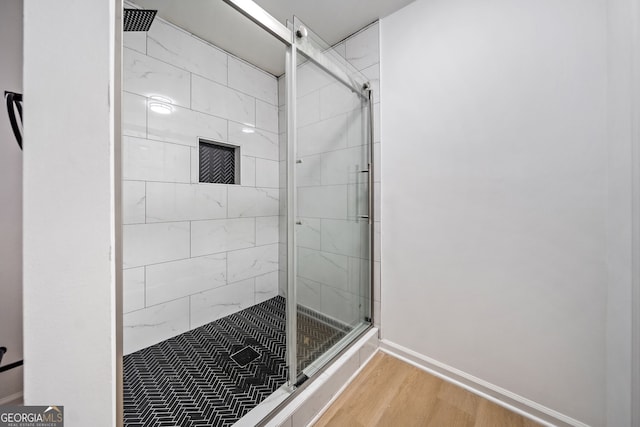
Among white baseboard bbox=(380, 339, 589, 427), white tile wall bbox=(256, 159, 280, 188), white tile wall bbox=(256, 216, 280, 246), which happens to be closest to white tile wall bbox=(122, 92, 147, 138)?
white tile wall bbox=(256, 159, 280, 188)

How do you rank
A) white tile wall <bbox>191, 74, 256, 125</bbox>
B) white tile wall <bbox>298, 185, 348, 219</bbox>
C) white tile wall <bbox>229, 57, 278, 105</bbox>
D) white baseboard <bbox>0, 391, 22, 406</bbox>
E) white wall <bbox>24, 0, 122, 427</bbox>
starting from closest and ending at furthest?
white wall <bbox>24, 0, 122, 427</bbox>, white baseboard <bbox>0, 391, 22, 406</bbox>, white tile wall <bbox>298, 185, 348, 219</bbox>, white tile wall <bbox>191, 74, 256, 125</bbox>, white tile wall <bbox>229, 57, 278, 105</bbox>

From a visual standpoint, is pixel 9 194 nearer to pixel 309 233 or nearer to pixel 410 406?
pixel 309 233

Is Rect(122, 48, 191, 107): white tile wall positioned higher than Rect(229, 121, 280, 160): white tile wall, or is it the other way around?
Rect(122, 48, 191, 107): white tile wall

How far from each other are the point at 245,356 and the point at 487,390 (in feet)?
4.48

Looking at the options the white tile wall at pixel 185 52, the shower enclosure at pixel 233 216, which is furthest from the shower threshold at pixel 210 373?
the white tile wall at pixel 185 52

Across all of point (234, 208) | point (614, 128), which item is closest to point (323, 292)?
point (234, 208)

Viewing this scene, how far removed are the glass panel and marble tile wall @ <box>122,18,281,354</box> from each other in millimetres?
1077

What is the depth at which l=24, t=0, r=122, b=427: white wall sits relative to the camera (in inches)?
14.1

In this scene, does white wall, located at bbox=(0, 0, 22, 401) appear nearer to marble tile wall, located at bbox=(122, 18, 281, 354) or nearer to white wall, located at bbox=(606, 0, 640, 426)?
marble tile wall, located at bbox=(122, 18, 281, 354)

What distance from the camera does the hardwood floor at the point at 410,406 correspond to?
104cm

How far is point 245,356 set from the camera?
1.45 meters

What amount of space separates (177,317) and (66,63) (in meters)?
1.78

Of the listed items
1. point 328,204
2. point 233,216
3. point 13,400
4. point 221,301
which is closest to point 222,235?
point 233,216
